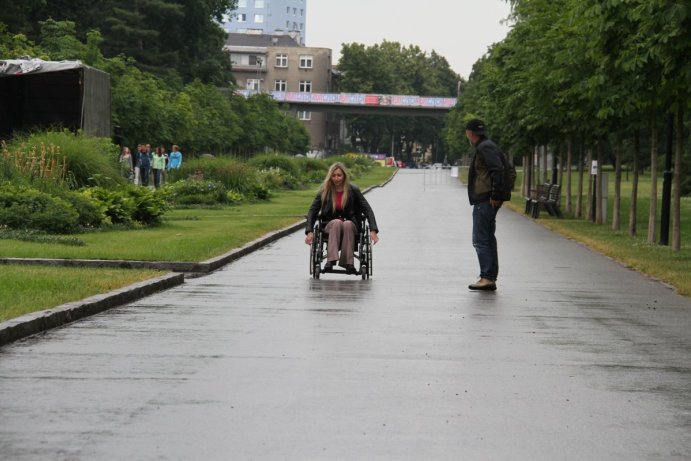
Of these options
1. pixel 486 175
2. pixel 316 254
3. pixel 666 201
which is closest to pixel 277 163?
pixel 666 201

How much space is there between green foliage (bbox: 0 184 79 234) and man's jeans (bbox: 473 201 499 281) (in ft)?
28.1

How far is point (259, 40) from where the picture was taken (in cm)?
19712

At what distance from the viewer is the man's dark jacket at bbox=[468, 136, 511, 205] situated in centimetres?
1692

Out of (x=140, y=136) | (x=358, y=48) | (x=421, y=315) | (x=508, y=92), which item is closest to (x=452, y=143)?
(x=140, y=136)

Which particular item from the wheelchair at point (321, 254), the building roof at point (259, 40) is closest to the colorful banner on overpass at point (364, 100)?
the building roof at point (259, 40)

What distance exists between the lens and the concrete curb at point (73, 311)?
11133mm

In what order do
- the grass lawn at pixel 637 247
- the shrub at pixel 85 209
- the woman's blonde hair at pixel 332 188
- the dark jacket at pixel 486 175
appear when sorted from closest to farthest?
1. the dark jacket at pixel 486 175
2. the woman's blonde hair at pixel 332 188
3. the grass lawn at pixel 637 247
4. the shrub at pixel 85 209

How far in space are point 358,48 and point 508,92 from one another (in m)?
131

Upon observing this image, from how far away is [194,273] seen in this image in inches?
737

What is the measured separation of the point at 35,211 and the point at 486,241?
9.05 metres

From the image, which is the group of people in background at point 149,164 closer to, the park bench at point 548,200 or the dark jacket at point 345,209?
the park bench at point 548,200

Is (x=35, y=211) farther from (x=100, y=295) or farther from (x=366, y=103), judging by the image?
(x=366, y=103)

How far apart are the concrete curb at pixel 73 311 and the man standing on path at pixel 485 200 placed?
3.70 m

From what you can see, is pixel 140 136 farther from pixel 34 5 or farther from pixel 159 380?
pixel 159 380
